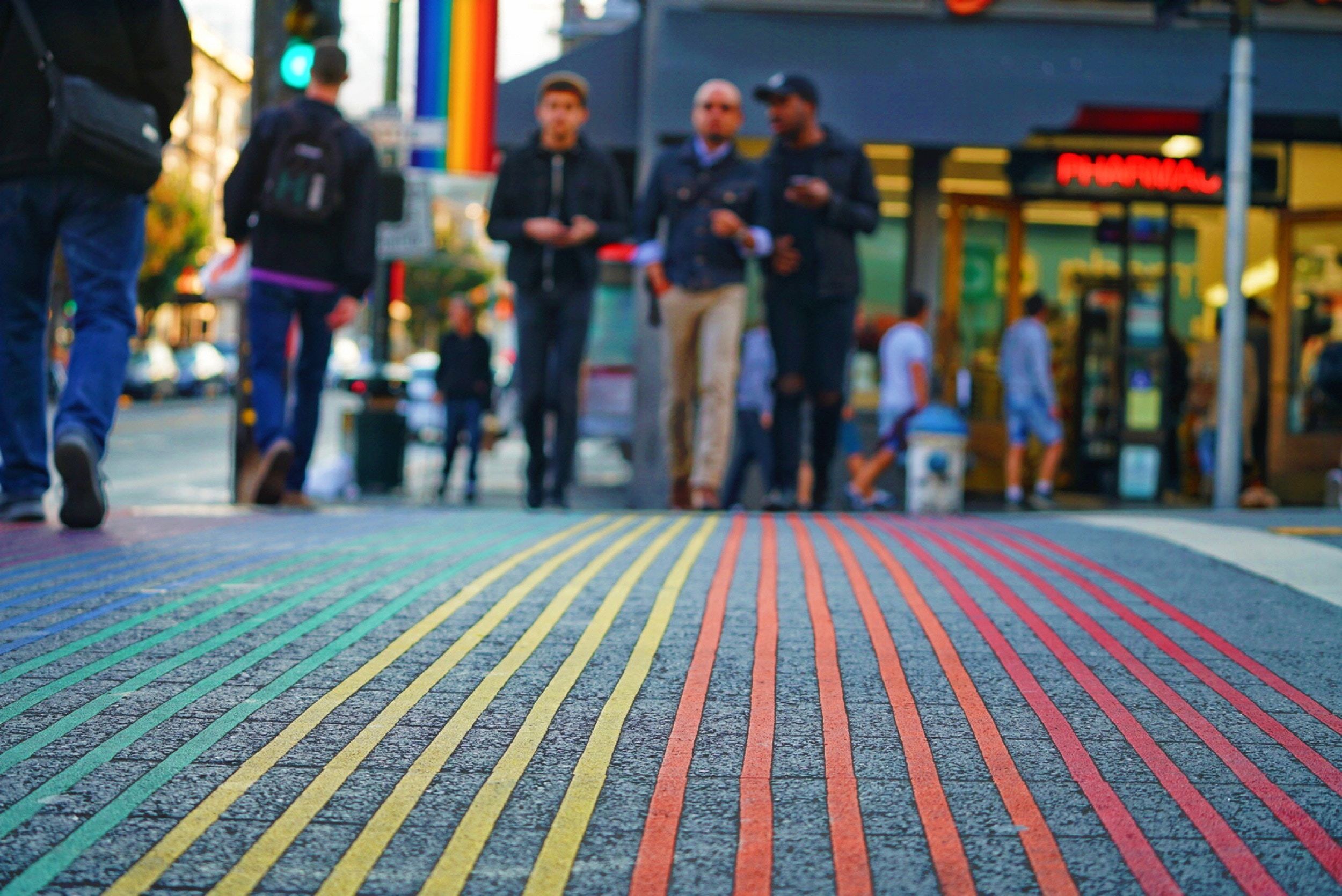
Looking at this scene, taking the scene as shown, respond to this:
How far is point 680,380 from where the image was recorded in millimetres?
8062

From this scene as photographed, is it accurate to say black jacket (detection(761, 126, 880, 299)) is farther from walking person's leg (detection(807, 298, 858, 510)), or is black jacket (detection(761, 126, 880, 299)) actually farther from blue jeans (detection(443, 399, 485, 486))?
blue jeans (detection(443, 399, 485, 486))

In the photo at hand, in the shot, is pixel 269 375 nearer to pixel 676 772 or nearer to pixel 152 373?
pixel 676 772

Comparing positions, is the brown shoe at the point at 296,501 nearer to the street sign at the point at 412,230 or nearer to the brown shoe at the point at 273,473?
the brown shoe at the point at 273,473

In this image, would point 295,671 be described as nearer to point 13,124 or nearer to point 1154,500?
point 13,124

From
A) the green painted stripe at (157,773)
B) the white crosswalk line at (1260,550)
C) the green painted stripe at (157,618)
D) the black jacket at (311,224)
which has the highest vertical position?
the black jacket at (311,224)

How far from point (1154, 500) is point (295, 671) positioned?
1318 cm

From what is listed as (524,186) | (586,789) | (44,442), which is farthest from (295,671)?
(524,186)

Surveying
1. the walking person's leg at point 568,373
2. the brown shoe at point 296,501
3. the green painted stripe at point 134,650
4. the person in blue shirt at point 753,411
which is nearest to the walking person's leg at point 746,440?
the person in blue shirt at point 753,411

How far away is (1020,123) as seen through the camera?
12.4 meters

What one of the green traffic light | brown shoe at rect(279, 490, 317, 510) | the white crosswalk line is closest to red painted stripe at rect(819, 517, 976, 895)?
the white crosswalk line

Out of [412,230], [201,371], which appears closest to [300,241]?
[412,230]

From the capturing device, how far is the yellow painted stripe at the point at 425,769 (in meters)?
1.89

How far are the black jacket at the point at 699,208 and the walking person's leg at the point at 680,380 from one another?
122 mm

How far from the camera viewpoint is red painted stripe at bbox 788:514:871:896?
1.92 m
